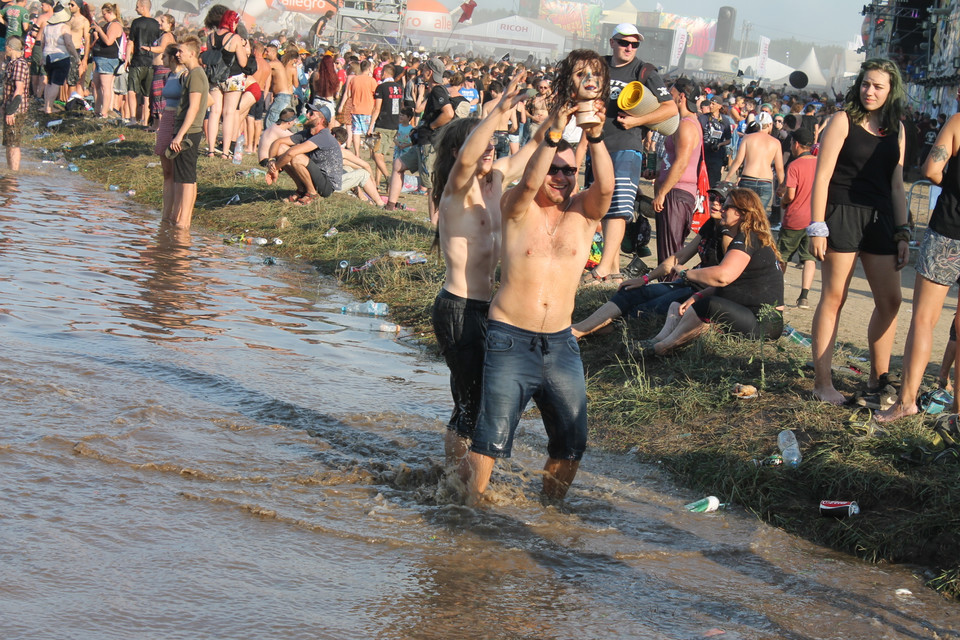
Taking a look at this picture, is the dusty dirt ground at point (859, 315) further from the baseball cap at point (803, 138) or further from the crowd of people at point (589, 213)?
the baseball cap at point (803, 138)

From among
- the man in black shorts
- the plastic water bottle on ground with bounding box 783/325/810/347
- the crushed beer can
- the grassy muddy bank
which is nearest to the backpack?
the man in black shorts

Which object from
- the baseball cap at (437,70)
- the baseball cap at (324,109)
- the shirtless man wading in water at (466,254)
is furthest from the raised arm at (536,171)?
the baseball cap at (437,70)

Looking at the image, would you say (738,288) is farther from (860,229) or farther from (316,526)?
(316,526)

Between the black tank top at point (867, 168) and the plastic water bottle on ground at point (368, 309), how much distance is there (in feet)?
14.3

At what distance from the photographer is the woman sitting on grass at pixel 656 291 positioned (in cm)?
726

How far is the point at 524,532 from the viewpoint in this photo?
4578 millimetres

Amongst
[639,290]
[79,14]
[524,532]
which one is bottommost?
[524,532]

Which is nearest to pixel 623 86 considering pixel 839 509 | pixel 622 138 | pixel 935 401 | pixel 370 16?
pixel 622 138

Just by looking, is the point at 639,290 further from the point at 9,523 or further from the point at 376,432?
the point at 9,523

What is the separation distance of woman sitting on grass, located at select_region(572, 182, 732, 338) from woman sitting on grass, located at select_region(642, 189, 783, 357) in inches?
12.6

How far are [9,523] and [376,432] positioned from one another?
230cm

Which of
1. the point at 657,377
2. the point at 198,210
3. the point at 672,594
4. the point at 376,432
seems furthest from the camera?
the point at 198,210

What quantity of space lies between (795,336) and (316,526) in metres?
4.62

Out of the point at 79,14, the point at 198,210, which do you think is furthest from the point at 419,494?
the point at 79,14
